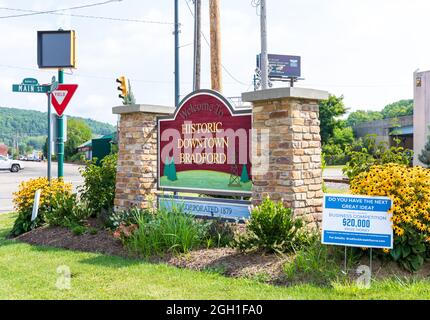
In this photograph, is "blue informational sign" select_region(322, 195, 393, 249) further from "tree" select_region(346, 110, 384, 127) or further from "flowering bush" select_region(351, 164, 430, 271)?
"tree" select_region(346, 110, 384, 127)

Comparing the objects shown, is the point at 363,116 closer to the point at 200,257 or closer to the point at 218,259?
the point at 200,257

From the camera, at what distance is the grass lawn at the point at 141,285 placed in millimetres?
5844

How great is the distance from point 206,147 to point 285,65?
257 feet

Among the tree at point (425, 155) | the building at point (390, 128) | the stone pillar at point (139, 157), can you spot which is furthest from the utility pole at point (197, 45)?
the building at point (390, 128)

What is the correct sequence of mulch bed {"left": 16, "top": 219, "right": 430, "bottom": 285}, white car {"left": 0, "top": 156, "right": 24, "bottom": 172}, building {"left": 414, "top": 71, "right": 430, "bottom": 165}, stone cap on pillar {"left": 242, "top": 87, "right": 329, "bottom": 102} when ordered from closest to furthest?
mulch bed {"left": 16, "top": 219, "right": 430, "bottom": 285} → stone cap on pillar {"left": 242, "top": 87, "right": 329, "bottom": 102} → building {"left": 414, "top": 71, "right": 430, "bottom": 165} → white car {"left": 0, "top": 156, "right": 24, "bottom": 172}

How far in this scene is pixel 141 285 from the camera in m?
6.53

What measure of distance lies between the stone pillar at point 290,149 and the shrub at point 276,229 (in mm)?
349

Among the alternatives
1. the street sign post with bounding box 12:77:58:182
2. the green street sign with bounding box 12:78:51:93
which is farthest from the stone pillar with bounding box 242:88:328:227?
the green street sign with bounding box 12:78:51:93

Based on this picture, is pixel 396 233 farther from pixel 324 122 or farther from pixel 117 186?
pixel 324 122

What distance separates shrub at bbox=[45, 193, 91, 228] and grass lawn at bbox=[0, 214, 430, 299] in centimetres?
226

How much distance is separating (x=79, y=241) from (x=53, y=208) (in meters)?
2.08

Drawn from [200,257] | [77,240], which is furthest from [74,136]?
[200,257]

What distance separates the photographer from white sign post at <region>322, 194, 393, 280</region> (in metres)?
6.29
